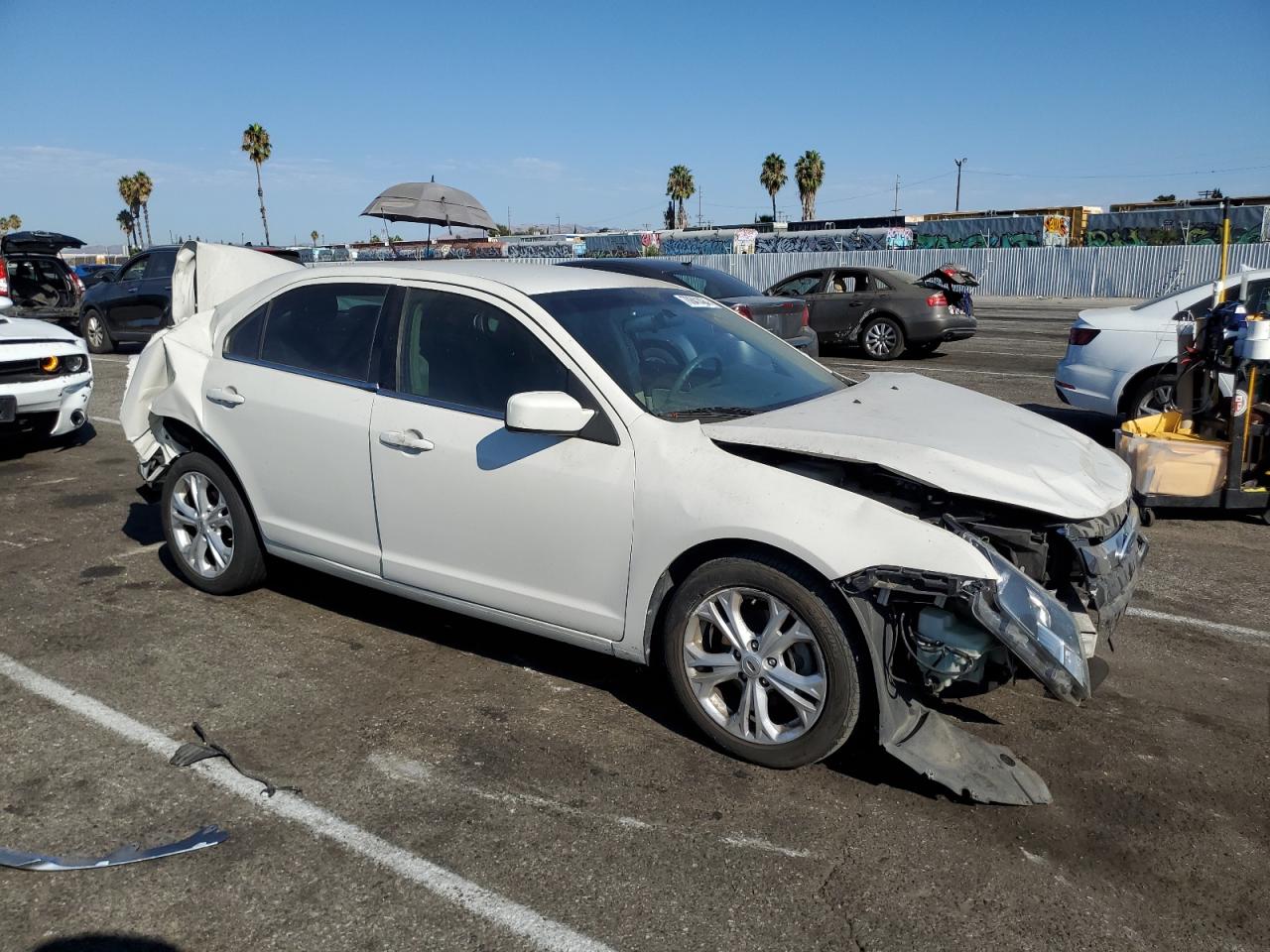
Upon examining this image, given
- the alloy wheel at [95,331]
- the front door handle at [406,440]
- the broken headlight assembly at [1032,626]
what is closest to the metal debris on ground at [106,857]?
the front door handle at [406,440]

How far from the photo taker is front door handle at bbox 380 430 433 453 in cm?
412

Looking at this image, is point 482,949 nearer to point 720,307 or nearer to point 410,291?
point 410,291

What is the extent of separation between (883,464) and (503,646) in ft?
6.83

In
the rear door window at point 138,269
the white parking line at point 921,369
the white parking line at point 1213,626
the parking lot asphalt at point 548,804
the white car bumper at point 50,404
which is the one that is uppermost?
the rear door window at point 138,269

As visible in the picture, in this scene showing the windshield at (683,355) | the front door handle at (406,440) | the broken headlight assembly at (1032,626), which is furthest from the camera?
the front door handle at (406,440)

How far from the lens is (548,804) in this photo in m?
3.35

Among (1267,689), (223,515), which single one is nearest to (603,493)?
(223,515)

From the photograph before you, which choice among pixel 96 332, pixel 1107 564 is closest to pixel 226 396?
pixel 1107 564

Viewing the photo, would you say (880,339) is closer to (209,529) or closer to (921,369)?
(921,369)

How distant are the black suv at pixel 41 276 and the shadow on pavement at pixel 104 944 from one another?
56.1ft

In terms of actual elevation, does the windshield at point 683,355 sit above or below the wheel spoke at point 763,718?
above

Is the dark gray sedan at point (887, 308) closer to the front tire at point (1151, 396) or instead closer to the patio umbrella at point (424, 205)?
the patio umbrella at point (424, 205)

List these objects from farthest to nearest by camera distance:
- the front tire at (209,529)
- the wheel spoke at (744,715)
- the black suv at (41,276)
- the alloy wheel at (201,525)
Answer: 1. the black suv at (41,276)
2. the alloy wheel at (201,525)
3. the front tire at (209,529)
4. the wheel spoke at (744,715)

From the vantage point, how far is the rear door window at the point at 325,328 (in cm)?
452
